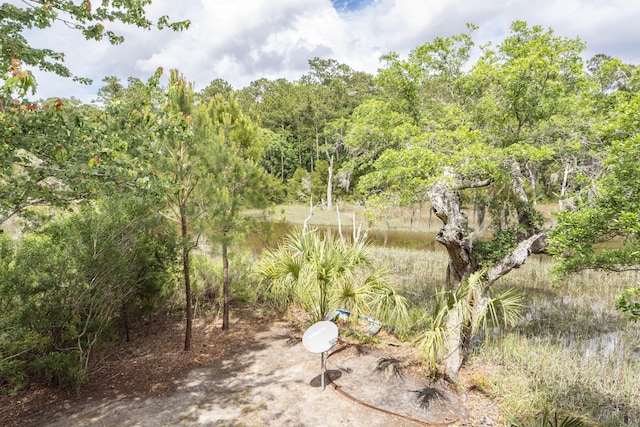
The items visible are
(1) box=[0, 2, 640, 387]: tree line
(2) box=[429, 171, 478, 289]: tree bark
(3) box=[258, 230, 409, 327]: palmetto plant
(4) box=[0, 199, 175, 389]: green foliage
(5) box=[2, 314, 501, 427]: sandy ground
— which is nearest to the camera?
(1) box=[0, 2, 640, 387]: tree line

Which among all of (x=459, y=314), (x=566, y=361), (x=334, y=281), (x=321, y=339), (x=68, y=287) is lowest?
(x=566, y=361)

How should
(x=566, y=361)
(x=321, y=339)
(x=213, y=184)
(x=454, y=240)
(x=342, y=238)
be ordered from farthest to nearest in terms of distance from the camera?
(x=342, y=238)
(x=454, y=240)
(x=213, y=184)
(x=566, y=361)
(x=321, y=339)

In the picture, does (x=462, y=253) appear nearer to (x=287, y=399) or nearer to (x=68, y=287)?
(x=287, y=399)

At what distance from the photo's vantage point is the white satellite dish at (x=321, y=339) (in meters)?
5.55

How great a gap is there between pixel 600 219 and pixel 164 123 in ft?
18.7

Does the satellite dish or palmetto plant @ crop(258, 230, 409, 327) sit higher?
palmetto plant @ crop(258, 230, 409, 327)

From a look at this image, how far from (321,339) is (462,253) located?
3909mm

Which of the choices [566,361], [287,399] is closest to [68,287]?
[287,399]

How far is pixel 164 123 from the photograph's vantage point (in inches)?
165

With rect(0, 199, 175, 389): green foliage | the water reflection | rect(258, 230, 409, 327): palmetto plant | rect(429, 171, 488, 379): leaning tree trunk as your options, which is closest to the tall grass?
rect(429, 171, 488, 379): leaning tree trunk

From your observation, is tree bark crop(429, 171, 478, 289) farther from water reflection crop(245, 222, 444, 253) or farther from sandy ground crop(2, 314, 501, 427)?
water reflection crop(245, 222, 444, 253)

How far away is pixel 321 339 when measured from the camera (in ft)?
18.6

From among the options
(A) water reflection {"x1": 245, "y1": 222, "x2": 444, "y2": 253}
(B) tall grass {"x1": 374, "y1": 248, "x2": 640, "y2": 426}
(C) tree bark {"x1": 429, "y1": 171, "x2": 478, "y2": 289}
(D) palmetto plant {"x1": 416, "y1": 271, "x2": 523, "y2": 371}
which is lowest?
(B) tall grass {"x1": 374, "y1": 248, "x2": 640, "y2": 426}

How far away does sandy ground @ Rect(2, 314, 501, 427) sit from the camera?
5008 mm
